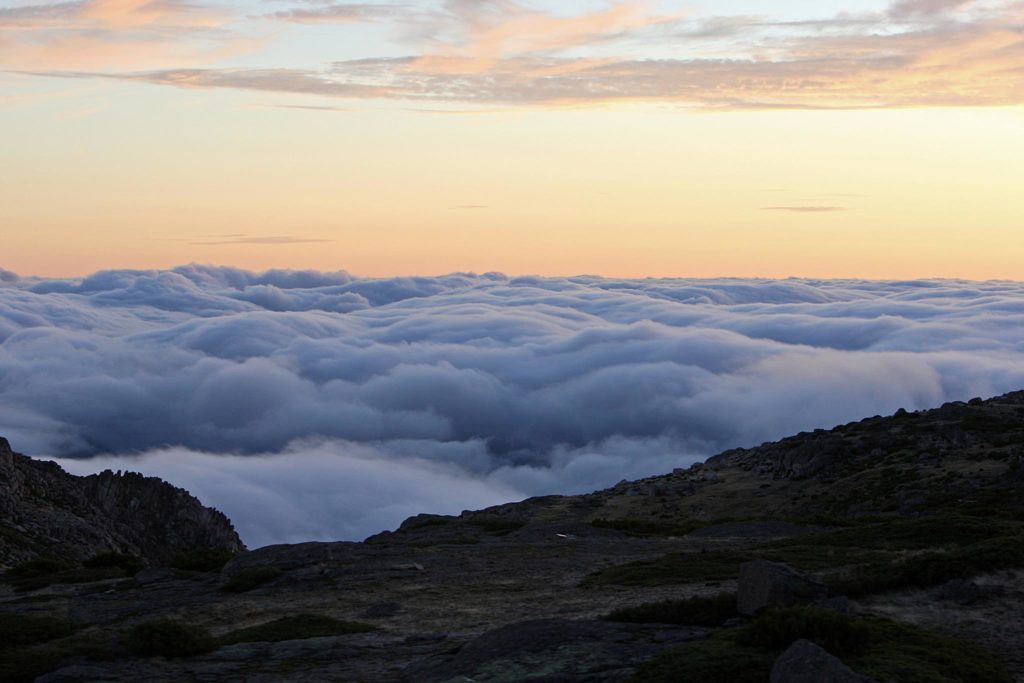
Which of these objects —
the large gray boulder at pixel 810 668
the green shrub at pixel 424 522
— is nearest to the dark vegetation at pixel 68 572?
the green shrub at pixel 424 522

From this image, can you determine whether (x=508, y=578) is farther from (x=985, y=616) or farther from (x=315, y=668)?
(x=985, y=616)

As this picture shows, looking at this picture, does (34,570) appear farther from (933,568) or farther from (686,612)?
(933,568)

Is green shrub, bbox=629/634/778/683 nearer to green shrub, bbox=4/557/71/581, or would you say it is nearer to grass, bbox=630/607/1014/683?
grass, bbox=630/607/1014/683

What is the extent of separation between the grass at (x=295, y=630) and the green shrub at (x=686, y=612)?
4499 mm

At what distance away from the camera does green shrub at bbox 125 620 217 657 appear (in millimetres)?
15430

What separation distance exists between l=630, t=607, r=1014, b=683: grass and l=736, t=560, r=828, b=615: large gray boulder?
1.40 m

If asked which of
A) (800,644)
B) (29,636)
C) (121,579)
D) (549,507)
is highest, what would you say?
(800,644)

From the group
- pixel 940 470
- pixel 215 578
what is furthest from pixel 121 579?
pixel 940 470

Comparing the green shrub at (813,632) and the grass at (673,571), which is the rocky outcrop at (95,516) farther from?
the green shrub at (813,632)

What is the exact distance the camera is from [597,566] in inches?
923

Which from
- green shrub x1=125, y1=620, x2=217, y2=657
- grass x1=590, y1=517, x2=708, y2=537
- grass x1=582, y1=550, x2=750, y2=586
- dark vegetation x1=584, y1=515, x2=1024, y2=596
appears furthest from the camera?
grass x1=590, y1=517, x2=708, y2=537

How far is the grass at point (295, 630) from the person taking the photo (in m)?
16.4

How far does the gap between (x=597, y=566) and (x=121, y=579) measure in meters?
12.0

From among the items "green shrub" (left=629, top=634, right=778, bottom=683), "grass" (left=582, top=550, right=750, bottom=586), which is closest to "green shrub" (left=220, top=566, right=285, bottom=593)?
"grass" (left=582, top=550, right=750, bottom=586)
